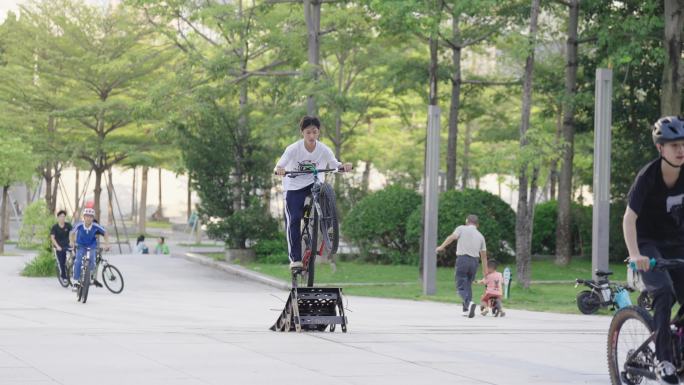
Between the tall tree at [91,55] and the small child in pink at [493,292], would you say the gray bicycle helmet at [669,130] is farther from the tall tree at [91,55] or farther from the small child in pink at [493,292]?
the tall tree at [91,55]

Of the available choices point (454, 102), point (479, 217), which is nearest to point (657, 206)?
point (479, 217)

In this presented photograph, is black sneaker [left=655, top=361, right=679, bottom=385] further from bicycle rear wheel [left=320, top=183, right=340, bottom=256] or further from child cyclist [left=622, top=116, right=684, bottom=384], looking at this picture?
bicycle rear wheel [left=320, top=183, right=340, bottom=256]

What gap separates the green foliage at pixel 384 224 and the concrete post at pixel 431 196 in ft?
28.9

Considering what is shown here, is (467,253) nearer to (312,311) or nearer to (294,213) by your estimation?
(312,311)

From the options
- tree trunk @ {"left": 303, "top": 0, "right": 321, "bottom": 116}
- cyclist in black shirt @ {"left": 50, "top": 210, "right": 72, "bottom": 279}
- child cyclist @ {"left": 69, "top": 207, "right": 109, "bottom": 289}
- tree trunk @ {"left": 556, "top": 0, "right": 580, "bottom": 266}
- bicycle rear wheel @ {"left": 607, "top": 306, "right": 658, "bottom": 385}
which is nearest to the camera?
bicycle rear wheel @ {"left": 607, "top": 306, "right": 658, "bottom": 385}

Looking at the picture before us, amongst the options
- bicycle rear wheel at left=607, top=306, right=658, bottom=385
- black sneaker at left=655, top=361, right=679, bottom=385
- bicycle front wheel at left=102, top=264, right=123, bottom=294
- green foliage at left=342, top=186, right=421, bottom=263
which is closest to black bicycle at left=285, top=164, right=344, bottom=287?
bicycle rear wheel at left=607, top=306, right=658, bottom=385

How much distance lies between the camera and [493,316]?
1939cm

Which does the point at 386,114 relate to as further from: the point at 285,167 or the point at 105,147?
the point at 285,167

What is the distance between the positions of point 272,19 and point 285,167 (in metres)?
24.5

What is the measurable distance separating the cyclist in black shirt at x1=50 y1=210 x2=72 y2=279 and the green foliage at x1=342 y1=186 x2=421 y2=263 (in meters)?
9.41

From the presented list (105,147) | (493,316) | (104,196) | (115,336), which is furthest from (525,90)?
(104,196)

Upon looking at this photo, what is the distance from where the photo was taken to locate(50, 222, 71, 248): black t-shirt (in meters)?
28.1

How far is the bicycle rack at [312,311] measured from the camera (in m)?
12.4

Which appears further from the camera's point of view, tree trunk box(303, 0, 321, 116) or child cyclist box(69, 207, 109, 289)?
tree trunk box(303, 0, 321, 116)
